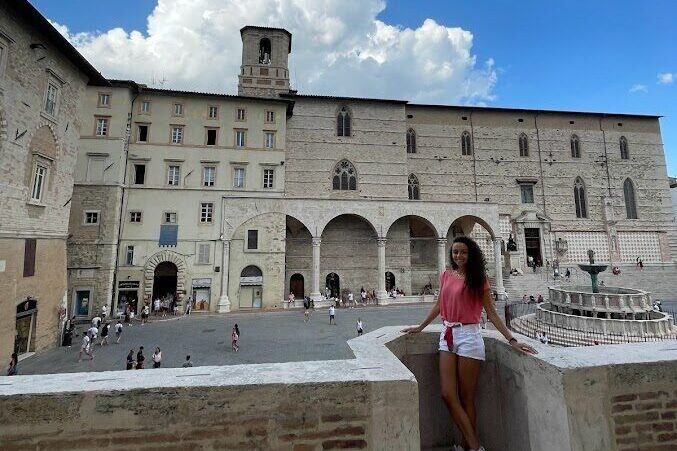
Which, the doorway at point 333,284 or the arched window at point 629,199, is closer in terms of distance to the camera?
the doorway at point 333,284

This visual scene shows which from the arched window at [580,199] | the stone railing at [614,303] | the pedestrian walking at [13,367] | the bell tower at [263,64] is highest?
the bell tower at [263,64]

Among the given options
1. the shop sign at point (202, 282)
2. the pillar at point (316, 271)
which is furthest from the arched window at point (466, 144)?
the shop sign at point (202, 282)

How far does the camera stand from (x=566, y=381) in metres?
2.07

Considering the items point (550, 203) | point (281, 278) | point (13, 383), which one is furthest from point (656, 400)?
point (550, 203)

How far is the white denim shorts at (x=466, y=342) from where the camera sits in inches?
102

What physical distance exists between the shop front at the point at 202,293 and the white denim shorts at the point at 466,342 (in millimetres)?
23568

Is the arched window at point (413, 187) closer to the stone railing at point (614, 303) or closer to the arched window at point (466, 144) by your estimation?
the arched window at point (466, 144)

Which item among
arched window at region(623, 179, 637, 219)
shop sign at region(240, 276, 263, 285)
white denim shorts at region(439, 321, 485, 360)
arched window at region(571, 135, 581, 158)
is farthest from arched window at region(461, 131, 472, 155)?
white denim shorts at region(439, 321, 485, 360)

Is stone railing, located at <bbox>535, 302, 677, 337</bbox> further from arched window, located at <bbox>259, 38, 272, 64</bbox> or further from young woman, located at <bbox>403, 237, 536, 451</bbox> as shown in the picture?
arched window, located at <bbox>259, 38, 272, 64</bbox>

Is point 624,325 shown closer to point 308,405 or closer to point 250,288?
point 308,405

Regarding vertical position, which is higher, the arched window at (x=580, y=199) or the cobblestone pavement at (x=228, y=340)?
the arched window at (x=580, y=199)

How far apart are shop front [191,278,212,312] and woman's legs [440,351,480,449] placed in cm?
2352

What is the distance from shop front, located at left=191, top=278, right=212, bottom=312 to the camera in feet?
77.2

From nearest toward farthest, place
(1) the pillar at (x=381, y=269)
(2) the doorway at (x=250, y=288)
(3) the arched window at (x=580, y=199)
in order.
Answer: (2) the doorway at (x=250, y=288) → (1) the pillar at (x=381, y=269) → (3) the arched window at (x=580, y=199)
